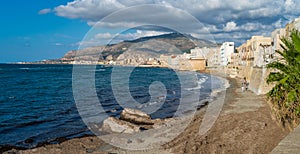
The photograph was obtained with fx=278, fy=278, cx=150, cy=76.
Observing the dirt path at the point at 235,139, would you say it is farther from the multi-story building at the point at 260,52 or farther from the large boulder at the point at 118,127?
the multi-story building at the point at 260,52

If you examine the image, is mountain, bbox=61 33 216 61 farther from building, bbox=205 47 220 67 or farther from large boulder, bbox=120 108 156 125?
building, bbox=205 47 220 67

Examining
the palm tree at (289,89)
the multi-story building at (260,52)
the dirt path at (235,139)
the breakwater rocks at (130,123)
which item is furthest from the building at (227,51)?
the palm tree at (289,89)

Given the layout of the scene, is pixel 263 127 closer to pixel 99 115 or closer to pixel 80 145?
pixel 80 145

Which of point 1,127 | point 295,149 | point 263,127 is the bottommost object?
point 1,127

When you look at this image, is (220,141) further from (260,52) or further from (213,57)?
(213,57)

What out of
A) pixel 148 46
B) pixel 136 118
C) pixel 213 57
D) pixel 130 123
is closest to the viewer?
pixel 130 123

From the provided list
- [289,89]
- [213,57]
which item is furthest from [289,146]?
[213,57]

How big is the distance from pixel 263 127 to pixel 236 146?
1.80 metres

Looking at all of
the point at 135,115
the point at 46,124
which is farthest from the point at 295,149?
the point at 46,124

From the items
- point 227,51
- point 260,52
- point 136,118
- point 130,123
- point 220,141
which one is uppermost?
point 227,51

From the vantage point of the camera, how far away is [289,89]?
303 inches

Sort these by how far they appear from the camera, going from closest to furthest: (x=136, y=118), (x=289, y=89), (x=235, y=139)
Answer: (x=289, y=89) → (x=235, y=139) → (x=136, y=118)

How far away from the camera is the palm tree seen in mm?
7292

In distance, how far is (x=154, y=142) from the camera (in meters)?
10.8
